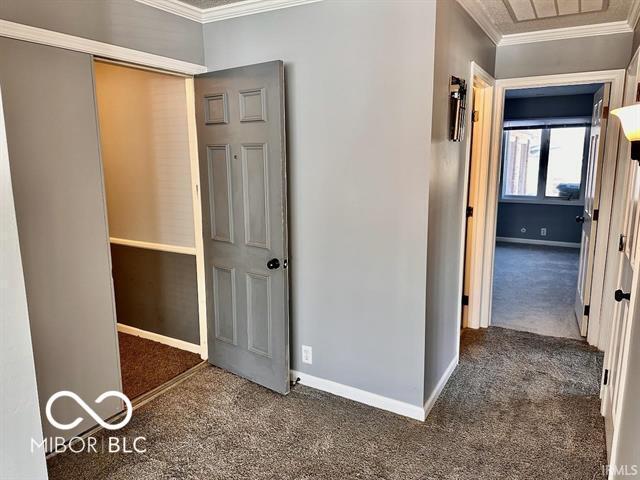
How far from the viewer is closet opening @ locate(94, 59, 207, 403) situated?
3131 millimetres

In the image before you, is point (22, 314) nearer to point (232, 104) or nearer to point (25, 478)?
point (25, 478)

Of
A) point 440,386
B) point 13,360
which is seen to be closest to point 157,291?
point 440,386

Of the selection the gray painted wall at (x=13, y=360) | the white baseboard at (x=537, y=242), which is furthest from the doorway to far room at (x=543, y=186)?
the gray painted wall at (x=13, y=360)

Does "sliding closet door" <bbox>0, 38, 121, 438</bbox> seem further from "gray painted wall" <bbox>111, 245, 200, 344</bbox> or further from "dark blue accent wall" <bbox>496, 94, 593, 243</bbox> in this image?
"dark blue accent wall" <bbox>496, 94, 593, 243</bbox>

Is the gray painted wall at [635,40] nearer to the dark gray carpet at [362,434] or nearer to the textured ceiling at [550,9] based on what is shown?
the textured ceiling at [550,9]

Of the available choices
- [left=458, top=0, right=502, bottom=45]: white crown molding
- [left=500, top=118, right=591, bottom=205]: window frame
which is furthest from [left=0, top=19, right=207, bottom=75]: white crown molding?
[left=500, top=118, right=591, bottom=205]: window frame

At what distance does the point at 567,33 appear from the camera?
10.8 feet

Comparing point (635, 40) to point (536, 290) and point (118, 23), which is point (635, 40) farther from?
point (118, 23)

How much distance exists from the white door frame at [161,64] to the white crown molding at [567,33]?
2387 millimetres

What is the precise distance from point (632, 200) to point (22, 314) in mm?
2833

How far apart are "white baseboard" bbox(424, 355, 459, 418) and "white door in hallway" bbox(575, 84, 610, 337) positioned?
138cm

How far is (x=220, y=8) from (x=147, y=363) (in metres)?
2.48

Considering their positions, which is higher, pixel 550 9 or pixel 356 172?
pixel 550 9

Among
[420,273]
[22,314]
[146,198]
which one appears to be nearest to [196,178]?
[146,198]
